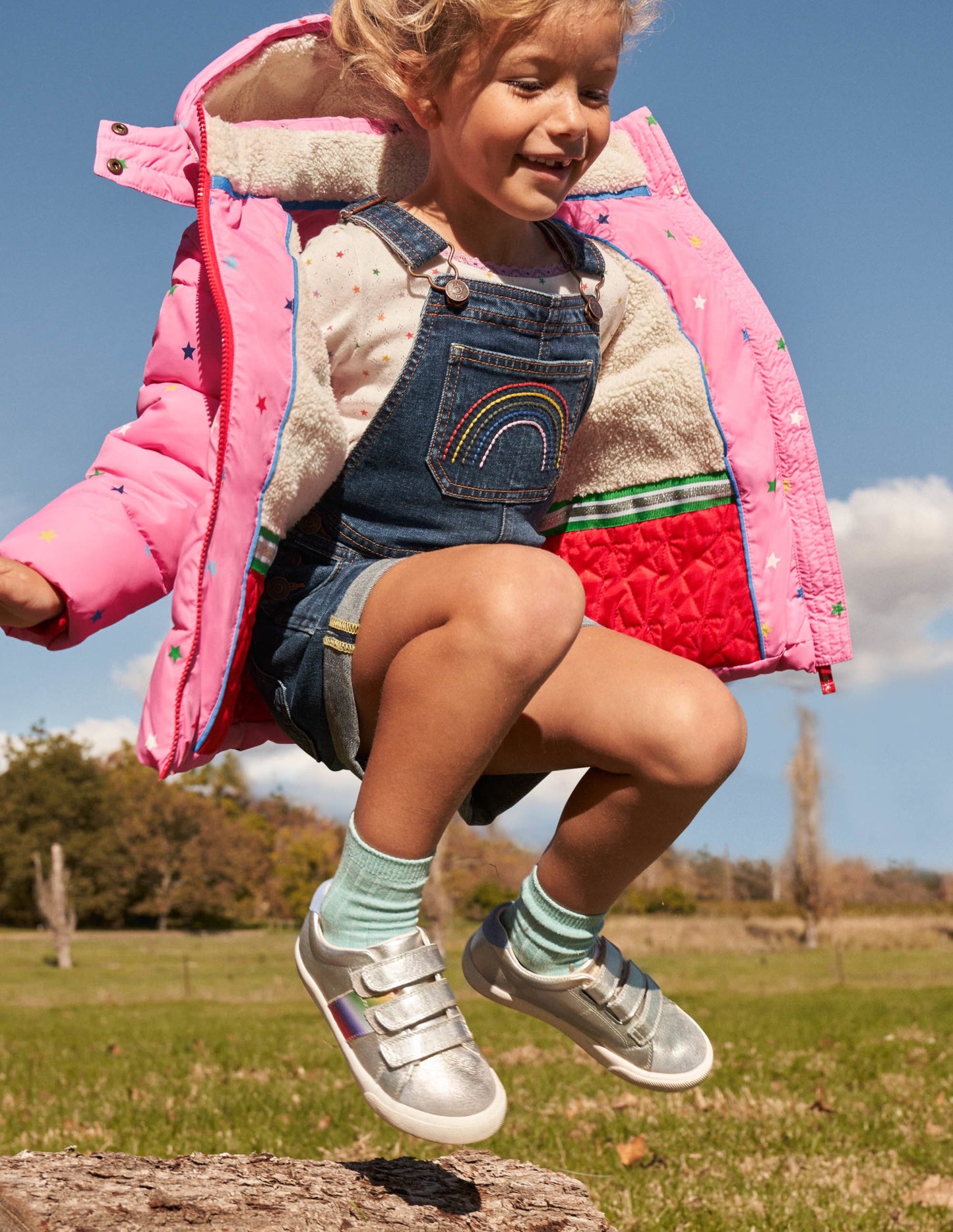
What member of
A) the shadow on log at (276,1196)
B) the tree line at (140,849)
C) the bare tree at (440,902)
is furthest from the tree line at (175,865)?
the shadow on log at (276,1196)

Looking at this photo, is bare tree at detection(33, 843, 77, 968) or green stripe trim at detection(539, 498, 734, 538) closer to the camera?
green stripe trim at detection(539, 498, 734, 538)

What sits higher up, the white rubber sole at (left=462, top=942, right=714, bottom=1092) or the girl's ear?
the girl's ear

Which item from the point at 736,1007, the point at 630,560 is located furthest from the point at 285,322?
the point at 736,1007

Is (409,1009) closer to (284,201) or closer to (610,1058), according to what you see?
(610,1058)

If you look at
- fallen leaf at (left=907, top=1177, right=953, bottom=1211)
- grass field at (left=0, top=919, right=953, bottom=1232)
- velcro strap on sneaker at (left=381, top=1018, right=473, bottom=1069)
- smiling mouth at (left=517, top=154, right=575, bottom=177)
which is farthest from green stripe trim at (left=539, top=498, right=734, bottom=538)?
fallen leaf at (left=907, top=1177, right=953, bottom=1211)

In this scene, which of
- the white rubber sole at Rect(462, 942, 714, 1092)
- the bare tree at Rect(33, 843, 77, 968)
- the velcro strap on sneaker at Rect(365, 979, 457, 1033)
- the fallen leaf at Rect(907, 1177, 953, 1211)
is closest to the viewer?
the velcro strap on sneaker at Rect(365, 979, 457, 1033)

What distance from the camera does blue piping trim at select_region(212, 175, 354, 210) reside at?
2334mm

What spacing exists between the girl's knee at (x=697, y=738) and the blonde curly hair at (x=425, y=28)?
1277 mm

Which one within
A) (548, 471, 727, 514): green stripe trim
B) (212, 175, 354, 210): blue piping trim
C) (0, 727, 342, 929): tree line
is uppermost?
(212, 175, 354, 210): blue piping trim

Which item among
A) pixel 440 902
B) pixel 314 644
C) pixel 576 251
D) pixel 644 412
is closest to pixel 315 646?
pixel 314 644

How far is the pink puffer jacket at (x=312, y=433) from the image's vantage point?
2.15 m

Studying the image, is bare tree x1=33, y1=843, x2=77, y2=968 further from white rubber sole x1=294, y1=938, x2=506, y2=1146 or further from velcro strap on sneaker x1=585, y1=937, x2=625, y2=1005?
white rubber sole x1=294, y1=938, x2=506, y2=1146

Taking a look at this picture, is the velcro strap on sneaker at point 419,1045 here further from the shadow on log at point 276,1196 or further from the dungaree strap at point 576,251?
the dungaree strap at point 576,251

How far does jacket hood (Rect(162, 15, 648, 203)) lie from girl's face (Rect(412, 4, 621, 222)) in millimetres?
263
